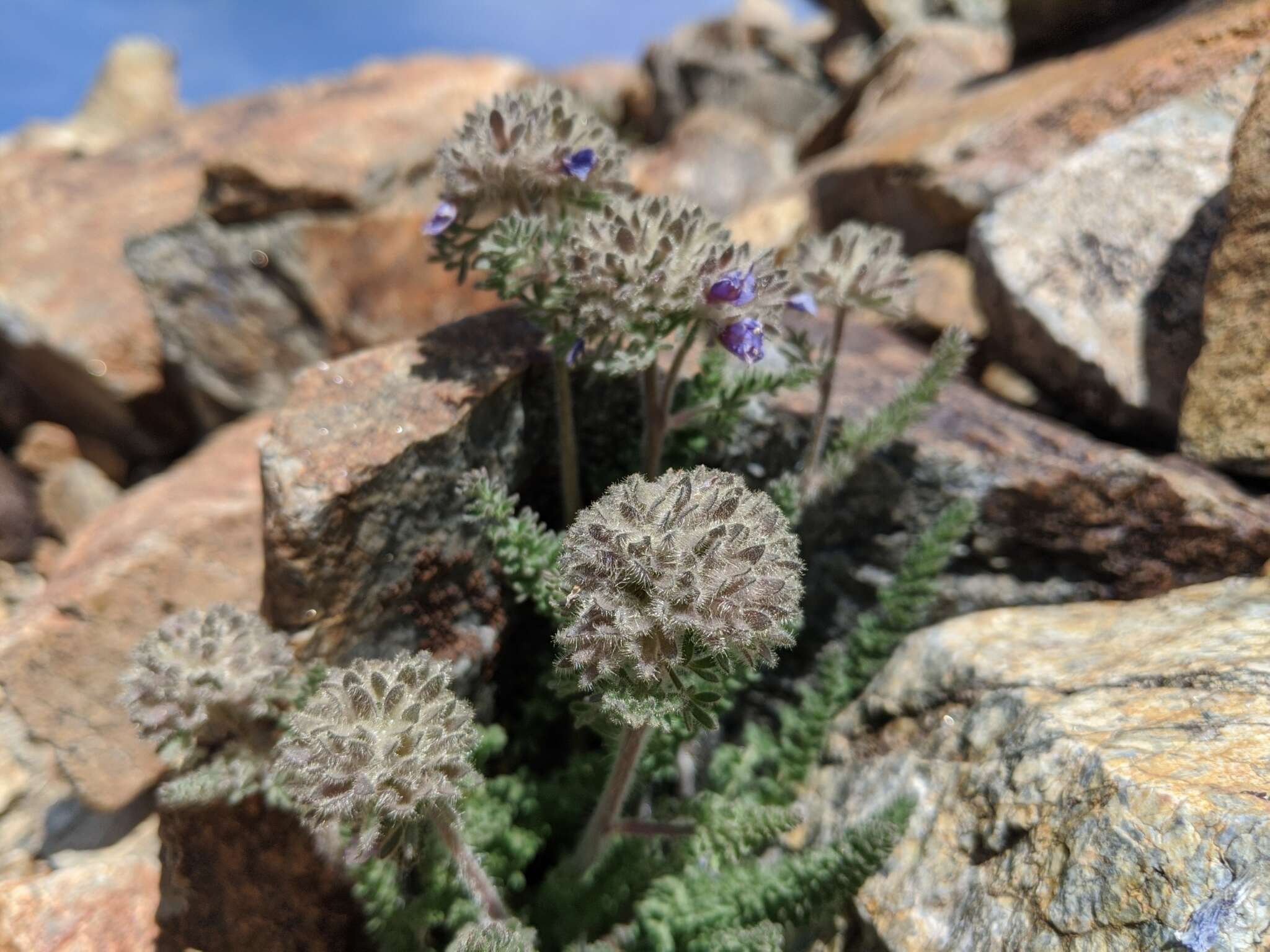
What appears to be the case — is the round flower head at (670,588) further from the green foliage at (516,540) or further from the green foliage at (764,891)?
the green foliage at (764,891)

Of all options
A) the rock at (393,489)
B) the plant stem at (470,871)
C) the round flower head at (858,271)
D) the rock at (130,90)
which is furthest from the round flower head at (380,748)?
the rock at (130,90)

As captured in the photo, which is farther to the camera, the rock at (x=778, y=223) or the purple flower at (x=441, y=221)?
the rock at (x=778, y=223)

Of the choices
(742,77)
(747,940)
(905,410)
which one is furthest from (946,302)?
(742,77)

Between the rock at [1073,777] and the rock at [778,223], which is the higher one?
the rock at [778,223]

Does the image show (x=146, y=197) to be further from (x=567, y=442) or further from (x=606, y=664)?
(x=606, y=664)

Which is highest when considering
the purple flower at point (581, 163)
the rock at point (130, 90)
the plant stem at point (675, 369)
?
the rock at point (130, 90)

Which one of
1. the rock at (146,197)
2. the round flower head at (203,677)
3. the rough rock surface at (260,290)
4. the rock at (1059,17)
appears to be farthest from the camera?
the rock at (146,197)

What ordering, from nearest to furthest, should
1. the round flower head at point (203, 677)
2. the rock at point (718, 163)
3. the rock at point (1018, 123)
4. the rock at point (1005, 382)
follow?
the round flower head at point (203, 677) → the rock at point (1018, 123) → the rock at point (1005, 382) → the rock at point (718, 163)
